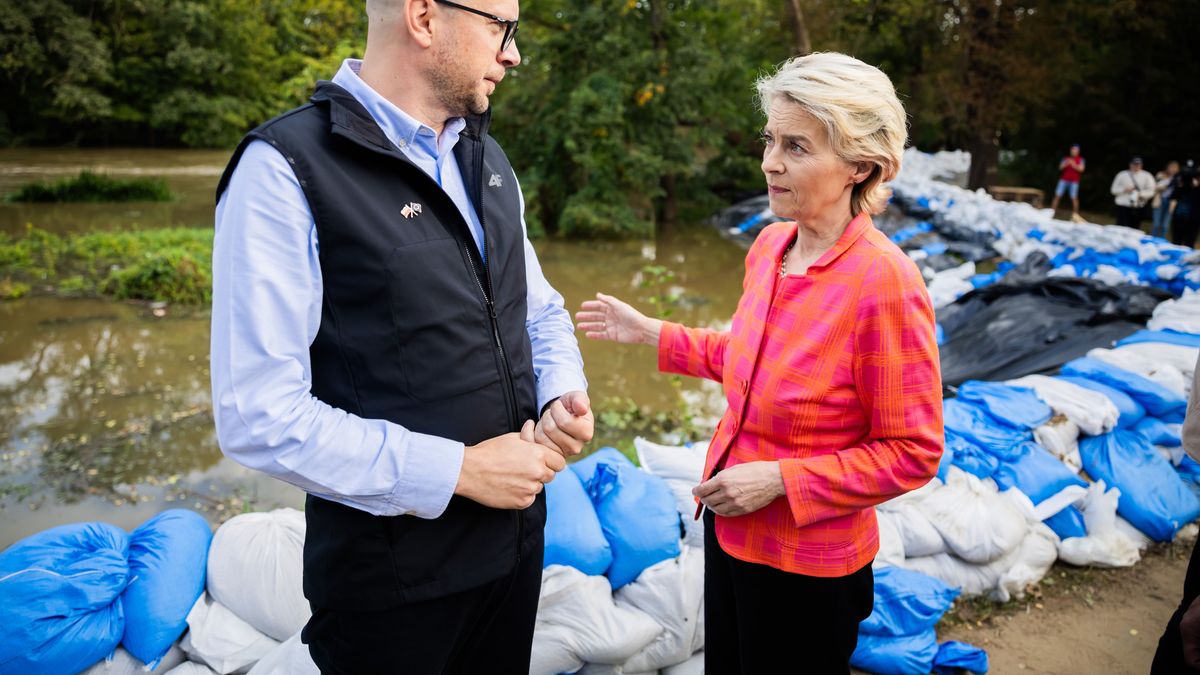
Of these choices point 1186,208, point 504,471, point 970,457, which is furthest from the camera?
point 1186,208

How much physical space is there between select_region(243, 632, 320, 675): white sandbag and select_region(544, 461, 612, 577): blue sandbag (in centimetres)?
68

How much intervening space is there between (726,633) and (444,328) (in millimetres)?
961

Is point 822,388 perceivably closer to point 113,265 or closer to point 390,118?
point 390,118

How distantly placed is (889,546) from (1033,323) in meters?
3.00

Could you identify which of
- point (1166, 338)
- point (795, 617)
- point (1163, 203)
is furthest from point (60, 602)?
point (1163, 203)

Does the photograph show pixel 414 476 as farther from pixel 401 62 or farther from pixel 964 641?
pixel 964 641

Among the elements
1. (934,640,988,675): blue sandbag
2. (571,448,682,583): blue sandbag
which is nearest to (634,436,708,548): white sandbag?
(571,448,682,583): blue sandbag

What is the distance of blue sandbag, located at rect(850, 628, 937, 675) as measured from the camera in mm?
2301

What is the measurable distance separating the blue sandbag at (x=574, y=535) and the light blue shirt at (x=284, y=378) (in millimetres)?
1071

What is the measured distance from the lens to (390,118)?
48.6 inches

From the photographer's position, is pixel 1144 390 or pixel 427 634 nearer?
pixel 427 634

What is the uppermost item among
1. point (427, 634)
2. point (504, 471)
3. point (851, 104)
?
point (851, 104)

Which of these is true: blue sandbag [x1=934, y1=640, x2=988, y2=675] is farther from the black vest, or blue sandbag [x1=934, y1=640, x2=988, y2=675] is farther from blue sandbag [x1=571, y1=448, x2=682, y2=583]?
the black vest

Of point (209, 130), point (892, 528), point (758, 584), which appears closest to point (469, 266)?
point (758, 584)
